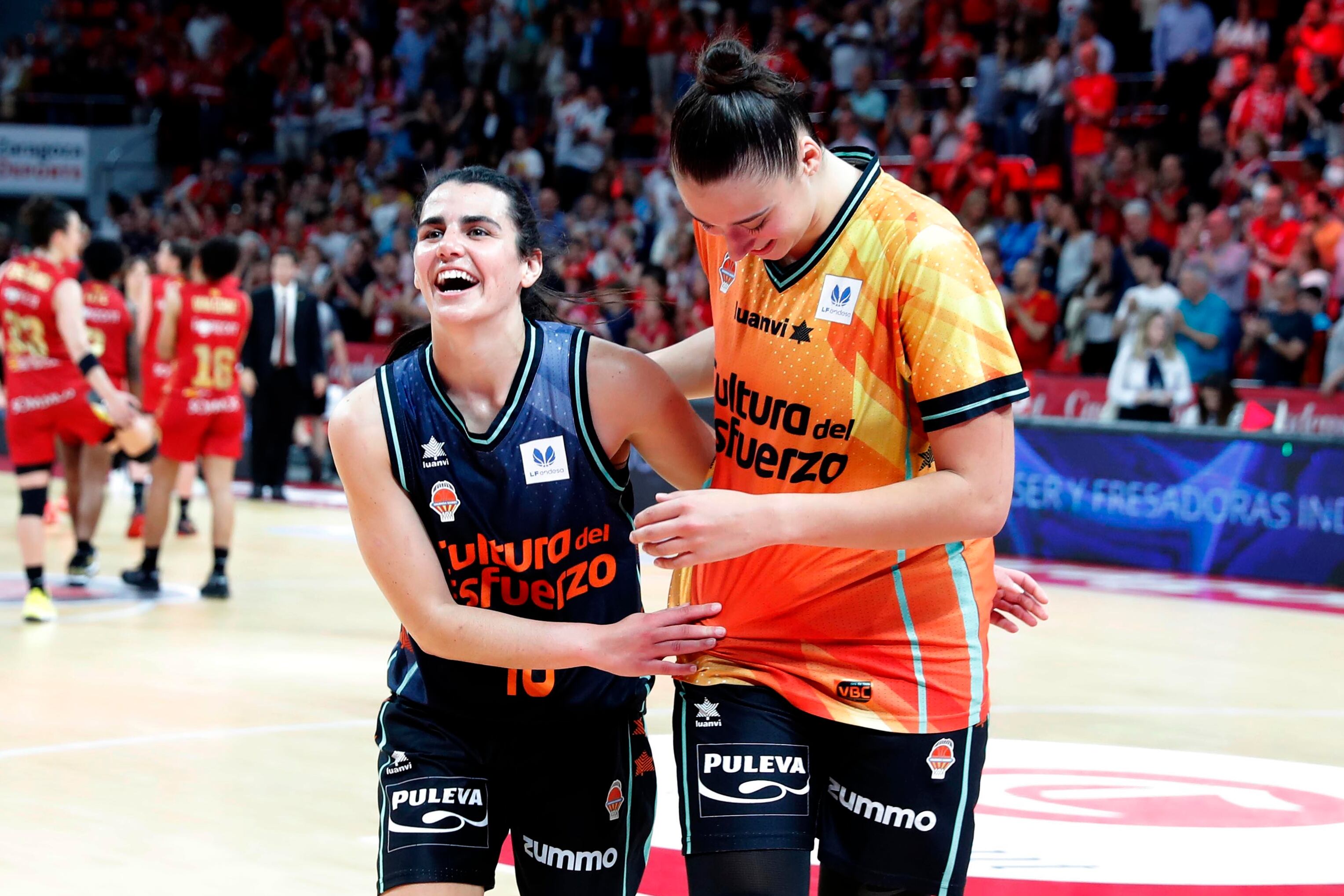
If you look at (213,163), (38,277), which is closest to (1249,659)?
(38,277)

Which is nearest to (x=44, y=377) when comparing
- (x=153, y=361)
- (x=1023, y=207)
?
(x=153, y=361)

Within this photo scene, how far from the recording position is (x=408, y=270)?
1659 cm

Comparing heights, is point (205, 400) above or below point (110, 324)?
below

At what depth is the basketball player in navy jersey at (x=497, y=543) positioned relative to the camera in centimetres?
286

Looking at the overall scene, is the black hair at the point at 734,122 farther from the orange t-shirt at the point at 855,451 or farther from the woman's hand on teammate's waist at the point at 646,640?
the woman's hand on teammate's waist at the point at 646,640

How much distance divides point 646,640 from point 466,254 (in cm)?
76

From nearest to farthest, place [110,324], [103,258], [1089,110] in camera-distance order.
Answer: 1. [103,258]
2. [110,324]
3. [1089,110]

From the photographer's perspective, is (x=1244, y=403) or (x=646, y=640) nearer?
(x=646, y=640)

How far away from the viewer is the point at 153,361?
11.3 meters

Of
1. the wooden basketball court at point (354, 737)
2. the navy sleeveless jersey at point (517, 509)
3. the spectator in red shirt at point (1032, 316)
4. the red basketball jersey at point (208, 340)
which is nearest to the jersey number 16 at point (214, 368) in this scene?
the red basketball jersey at point (208, 340)

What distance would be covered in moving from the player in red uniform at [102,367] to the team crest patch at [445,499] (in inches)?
269

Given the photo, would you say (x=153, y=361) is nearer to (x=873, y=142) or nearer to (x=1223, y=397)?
(x=873, y=142)

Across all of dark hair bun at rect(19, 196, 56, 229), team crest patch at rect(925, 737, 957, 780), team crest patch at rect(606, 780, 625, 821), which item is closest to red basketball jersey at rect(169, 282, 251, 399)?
dark hair bun at rect(19, 196, 56, 229)

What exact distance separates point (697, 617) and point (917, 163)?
39.4ft
